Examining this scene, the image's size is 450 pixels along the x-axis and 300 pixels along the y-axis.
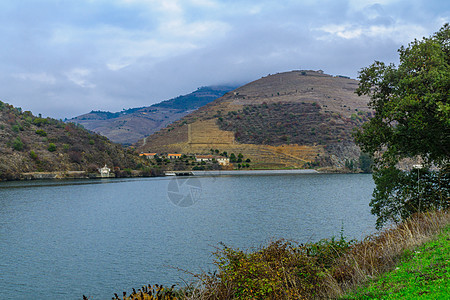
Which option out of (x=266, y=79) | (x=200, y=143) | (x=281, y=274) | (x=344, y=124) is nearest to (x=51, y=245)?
(x=281, y=274)

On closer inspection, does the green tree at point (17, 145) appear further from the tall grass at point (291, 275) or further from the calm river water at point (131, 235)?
the tall grass at point (291, 275)

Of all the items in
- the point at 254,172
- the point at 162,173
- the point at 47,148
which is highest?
the point at 47,148

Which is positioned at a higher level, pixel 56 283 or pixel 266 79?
pixel 266 79

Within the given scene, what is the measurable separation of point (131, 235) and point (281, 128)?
94037mm

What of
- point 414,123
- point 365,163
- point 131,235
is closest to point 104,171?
point 131,235

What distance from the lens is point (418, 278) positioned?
6.54 meters

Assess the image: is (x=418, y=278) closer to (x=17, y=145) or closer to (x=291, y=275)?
(x=291, y=275)

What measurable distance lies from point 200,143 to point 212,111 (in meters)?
29.0

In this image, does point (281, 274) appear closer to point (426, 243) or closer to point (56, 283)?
point (426, 243)

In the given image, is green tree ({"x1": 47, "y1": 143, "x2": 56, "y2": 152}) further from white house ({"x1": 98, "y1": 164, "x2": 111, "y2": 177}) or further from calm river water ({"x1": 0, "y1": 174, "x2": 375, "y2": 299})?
calm river water ({"x1": 0, "y1": 174, "x2": 375, "y2": 299})

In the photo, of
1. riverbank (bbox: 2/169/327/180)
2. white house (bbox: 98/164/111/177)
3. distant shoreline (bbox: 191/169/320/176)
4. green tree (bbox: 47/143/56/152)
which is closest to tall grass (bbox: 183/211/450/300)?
riverbank (bbox: 2/169/327/180)

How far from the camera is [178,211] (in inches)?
1200

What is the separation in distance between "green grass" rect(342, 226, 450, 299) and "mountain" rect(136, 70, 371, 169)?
280ft

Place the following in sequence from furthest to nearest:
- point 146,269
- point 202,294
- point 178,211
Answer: point 178,211 → point 146,269 → point 202,294
